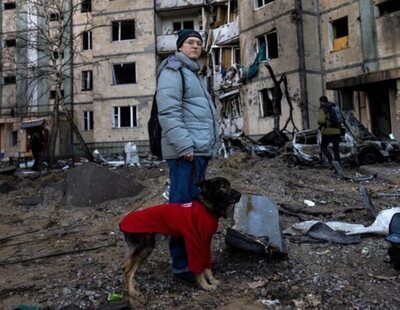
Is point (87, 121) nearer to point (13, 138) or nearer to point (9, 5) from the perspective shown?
point (13, 138)

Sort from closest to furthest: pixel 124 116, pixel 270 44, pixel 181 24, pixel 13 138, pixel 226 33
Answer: pixel 270 44 < pixel 226 33 < pixel 124 116 < pixel 181 24 < pixel 13 138

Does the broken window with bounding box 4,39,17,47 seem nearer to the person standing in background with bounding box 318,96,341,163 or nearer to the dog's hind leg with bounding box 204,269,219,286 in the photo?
the person standing in background with bounding box 318,96,341,163

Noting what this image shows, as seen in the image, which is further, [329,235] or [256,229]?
[329,235]

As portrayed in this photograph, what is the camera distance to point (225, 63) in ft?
83.8

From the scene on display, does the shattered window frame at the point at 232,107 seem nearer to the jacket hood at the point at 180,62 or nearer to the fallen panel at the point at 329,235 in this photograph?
the fallen panel at the point at 329,235

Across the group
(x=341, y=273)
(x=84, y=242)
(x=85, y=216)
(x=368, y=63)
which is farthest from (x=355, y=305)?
(x=368, y=63)

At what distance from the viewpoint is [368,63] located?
698 inches

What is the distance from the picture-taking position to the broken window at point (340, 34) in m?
19.0

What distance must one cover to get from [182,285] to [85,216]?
3.89 meters

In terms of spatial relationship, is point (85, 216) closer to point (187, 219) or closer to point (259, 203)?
point (259, 203)

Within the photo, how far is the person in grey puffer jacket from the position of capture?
333cm

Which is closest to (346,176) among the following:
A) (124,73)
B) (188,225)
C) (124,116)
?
(188,225)

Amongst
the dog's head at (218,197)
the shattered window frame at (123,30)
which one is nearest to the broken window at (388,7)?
the shattered window frame at (123,30)

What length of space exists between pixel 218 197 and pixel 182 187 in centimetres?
38
